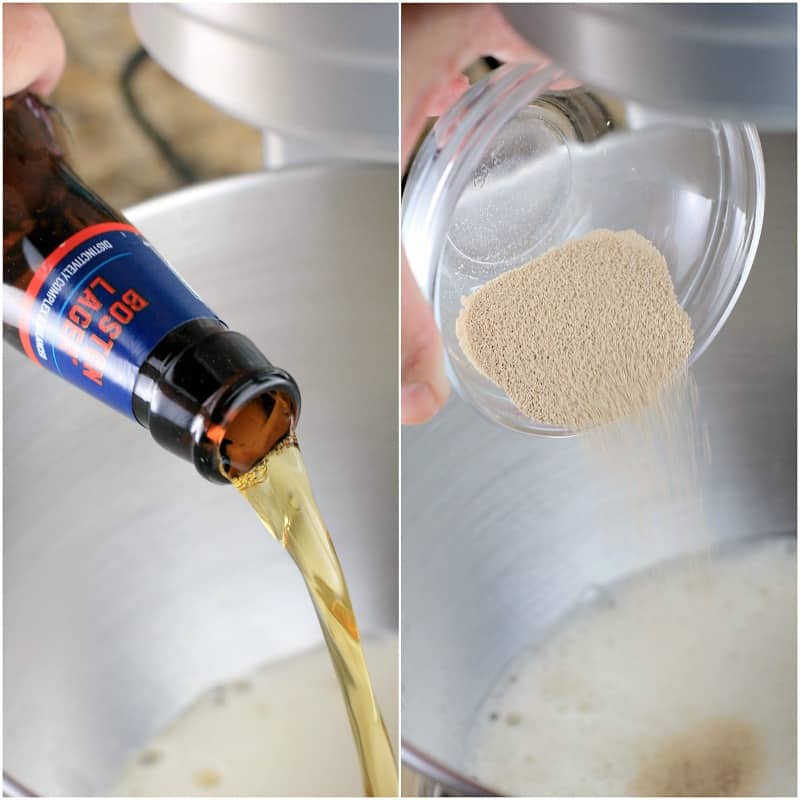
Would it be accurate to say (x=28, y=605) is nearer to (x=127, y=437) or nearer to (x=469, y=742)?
(x=127, y=437)

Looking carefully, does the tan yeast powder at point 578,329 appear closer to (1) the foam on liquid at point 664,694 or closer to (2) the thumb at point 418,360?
(2) the thumb at point 418,360

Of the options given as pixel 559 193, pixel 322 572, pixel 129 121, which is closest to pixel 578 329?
pixel 559 193

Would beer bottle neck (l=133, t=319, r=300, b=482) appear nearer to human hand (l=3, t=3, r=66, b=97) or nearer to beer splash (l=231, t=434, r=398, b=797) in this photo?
beer splash (l=231, t=434, r=398, b=797)

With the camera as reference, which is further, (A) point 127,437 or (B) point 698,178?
(A) point 127,437

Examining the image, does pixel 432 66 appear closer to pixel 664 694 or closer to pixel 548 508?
pixel 548 508

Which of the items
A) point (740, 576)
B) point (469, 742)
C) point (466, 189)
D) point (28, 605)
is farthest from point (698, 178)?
point (28, 605)

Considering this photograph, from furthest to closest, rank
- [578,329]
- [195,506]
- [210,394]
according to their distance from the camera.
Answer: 1. [195,506]
2. [578,329]
3. [210,394]

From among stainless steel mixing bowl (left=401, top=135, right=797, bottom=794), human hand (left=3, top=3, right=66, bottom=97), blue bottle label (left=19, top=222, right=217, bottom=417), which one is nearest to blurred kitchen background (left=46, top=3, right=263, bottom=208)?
human hand (left=3, top=3, right=66, bottom=97)
